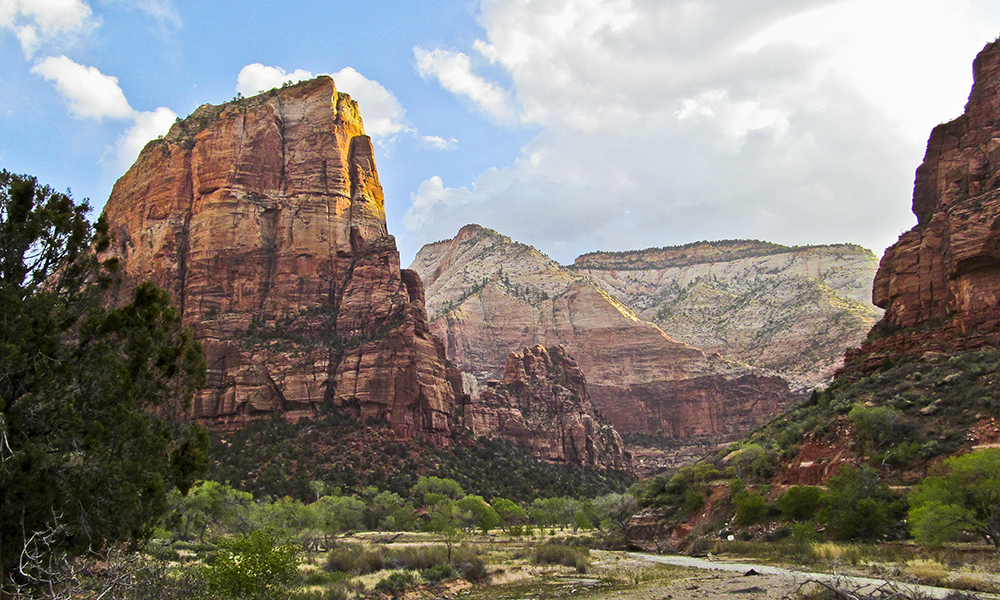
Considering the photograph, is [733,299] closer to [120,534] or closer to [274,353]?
[274,353]

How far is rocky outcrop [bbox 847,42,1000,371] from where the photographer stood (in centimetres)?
4434

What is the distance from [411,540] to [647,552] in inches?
761

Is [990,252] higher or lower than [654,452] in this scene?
higher

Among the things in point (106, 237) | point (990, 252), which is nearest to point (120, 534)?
point (106, 237)

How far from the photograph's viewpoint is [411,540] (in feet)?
183

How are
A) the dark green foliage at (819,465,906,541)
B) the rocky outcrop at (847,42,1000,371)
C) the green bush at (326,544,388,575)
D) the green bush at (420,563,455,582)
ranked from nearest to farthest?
the green bush at (420,563,455,582) → the dark green foliage at (819,465,906,541) → the green bush at (326,544,388,575) → the rocky outcrop at (847,42,1000,371)

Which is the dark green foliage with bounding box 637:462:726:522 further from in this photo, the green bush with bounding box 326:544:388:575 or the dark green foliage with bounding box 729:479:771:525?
the green bush with bounding box 326:544:388:575

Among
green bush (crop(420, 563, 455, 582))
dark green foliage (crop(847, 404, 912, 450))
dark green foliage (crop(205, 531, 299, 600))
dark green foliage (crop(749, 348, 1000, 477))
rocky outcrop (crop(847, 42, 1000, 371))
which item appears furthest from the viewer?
rocky outcrop (crop(847, 42, 1000, 371))

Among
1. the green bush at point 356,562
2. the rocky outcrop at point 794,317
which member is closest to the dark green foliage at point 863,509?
the green bush at point 356,562

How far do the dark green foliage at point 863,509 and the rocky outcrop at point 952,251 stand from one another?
53.4ft

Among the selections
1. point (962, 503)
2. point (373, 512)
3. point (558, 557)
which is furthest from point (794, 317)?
point (962, 503)

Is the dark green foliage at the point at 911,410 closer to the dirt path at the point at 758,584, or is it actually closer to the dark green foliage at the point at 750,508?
the dark green foliage at the point at 750,508

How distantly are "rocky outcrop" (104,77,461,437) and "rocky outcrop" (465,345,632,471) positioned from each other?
16823 mm

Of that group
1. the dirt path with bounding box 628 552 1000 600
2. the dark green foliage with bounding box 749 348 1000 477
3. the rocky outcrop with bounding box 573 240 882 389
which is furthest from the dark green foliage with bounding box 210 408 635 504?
the rocky outcrop with bounding box 573 240 882 389
